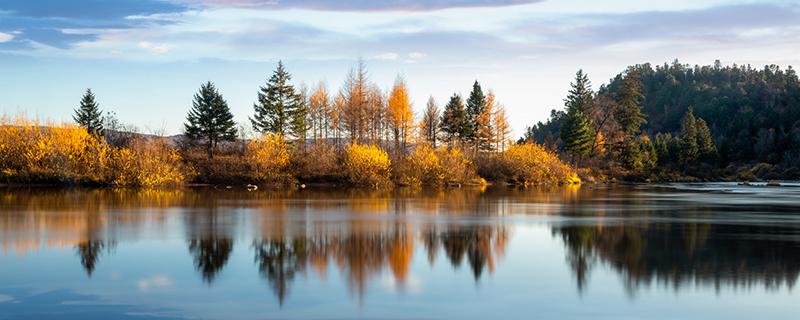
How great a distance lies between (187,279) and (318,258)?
12.1 ft

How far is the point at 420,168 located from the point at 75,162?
29741mm

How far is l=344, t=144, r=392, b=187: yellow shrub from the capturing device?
209 ft

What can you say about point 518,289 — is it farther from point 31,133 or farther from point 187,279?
point 31,133

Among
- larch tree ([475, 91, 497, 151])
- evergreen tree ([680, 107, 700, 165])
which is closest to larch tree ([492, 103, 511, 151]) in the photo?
larch tree ([475, 91, 497, 151])

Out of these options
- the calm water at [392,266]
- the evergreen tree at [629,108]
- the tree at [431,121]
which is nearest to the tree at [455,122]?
the tree at [431,121]

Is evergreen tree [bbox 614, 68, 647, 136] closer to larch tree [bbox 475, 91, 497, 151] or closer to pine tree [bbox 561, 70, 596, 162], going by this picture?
pine tree [bbox 561, 70, 596, 162]

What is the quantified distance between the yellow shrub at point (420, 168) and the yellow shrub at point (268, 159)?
10.6 m

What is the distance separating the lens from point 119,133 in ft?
258

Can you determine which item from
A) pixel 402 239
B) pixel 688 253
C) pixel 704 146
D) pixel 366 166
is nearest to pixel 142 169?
pixel 366 166

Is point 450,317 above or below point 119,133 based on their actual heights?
below

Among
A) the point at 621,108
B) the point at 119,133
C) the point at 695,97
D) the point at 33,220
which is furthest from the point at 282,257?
the point at 695,97

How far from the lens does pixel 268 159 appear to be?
64.6 meters

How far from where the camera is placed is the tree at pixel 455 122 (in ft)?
268

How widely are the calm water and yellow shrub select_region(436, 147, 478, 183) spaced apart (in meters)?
38.4
